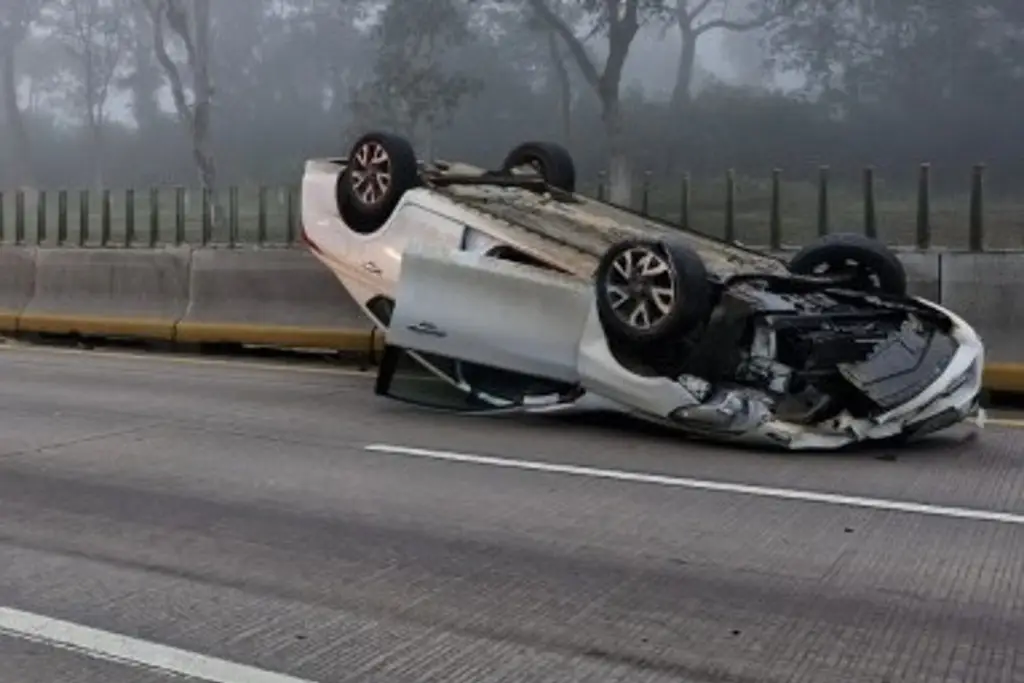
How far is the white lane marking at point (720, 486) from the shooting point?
19.7ft

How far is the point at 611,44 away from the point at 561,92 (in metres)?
3.39

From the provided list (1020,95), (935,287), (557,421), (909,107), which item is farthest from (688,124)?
(557,421)

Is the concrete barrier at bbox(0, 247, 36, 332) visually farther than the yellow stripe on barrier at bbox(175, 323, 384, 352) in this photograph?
Yes

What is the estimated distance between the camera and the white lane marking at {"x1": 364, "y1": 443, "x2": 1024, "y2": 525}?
6.00 metres

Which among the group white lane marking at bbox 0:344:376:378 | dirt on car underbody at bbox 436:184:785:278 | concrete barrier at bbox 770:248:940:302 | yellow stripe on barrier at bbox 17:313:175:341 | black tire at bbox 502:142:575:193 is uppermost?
black tire at bbox 502:142:575:193

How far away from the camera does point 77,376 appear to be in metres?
11.1

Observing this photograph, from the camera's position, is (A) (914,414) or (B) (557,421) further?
(B) (557,421)

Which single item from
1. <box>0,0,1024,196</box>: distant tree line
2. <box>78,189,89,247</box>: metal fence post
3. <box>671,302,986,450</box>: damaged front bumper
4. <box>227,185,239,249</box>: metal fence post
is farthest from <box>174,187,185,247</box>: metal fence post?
<box>671,302,986,450</box>: damaged front bumper

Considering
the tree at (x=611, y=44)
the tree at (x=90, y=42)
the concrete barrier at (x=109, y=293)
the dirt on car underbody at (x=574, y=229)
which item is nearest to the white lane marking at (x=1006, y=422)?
the dirt on car underbody at (x=574, y=229)

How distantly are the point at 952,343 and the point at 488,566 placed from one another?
369 cm

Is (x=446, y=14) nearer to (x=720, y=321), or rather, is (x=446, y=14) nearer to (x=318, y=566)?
(x=720, y=321)

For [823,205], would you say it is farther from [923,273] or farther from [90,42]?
[90,42]

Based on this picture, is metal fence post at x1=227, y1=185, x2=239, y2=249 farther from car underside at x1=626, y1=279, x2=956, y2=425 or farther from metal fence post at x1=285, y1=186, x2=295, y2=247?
car underside at x1=626, y1=279, x2=956, y2=425

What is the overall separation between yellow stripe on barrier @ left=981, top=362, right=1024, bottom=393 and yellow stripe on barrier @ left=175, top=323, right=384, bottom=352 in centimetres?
507
